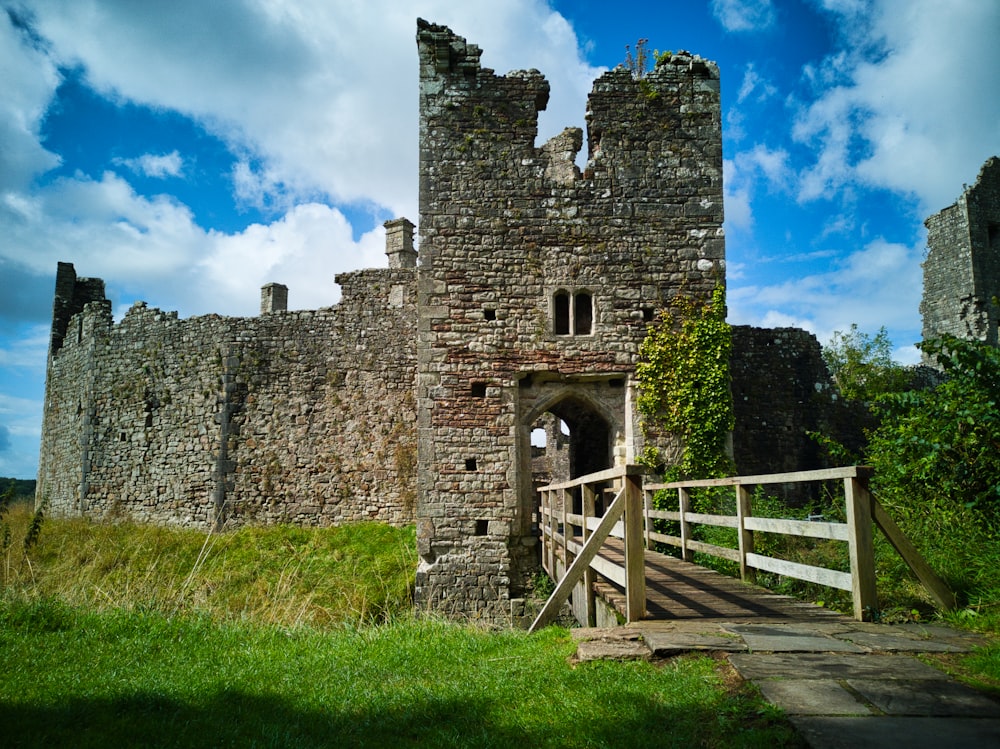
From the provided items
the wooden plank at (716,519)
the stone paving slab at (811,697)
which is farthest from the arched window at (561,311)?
the stone paving slab at (811,697)

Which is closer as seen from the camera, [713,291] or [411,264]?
[713,291]

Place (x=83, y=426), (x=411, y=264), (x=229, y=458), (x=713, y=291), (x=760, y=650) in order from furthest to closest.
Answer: (x=83, y=426), (x=411, y=264), (x=229, y=458), (x=713, y=291), (x=760, y=650)

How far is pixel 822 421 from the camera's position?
1636 centimetres

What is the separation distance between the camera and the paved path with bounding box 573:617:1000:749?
119 inches

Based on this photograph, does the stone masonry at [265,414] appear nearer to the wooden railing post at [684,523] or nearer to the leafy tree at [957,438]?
the wooden railing post at [684,523]

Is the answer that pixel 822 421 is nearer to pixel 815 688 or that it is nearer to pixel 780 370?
pixel 780 370

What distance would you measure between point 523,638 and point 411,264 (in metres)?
14.9

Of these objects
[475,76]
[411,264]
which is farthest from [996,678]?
[411,264]

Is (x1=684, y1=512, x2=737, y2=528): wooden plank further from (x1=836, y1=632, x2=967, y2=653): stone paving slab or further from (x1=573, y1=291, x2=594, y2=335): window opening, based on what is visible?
(x1=573, y1=291, x2=594, y2=335): window opening

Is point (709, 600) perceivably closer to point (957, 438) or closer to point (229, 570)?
point (957, 438)

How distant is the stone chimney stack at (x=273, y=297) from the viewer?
811 inches

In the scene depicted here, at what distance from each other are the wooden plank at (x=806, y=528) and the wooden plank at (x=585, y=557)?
1.26 meters

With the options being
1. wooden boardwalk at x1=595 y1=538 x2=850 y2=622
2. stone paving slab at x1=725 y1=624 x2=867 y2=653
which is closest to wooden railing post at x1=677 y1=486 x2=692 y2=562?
wooden boardwalk at x1=595 y1=538 x2=850 y2=622

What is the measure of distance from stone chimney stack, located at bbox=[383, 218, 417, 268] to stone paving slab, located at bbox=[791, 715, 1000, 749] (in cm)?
1703
